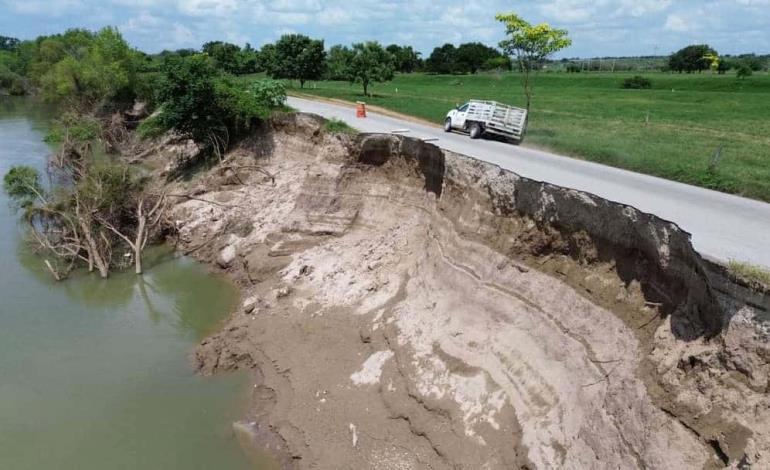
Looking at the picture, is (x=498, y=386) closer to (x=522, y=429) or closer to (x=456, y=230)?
(x=522, y=429)

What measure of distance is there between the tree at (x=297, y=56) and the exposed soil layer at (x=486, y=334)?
153 feet

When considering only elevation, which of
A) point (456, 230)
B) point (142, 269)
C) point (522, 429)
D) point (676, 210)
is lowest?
point (142, 269)

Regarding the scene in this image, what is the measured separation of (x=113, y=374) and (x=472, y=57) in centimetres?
9521

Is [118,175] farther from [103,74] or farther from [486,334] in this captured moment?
[103,74]

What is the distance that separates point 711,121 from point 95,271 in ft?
109

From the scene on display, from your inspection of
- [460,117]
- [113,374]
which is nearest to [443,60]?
[460,117]

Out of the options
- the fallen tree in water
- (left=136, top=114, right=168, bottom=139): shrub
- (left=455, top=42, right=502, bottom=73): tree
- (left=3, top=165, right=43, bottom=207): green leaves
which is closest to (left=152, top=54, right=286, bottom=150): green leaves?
(left=136, top=114, right=168, bottom=139): shrub

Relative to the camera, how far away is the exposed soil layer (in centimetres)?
811

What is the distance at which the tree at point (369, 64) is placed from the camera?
49.5 m

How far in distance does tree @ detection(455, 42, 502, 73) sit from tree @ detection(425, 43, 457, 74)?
1.11 metres

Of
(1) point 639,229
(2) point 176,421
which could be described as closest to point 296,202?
(2) point 176,421

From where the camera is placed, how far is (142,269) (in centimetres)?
2145

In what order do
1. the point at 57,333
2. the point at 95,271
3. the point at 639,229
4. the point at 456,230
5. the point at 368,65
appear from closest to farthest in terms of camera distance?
the point at 639,229, the point at 456,230, the point at 57,333, the point at 95,271, the point at 368,65

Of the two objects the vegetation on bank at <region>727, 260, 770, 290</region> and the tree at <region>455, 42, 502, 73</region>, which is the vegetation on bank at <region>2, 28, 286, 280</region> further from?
the tree at <region>455, 42, 502, 73</region>
